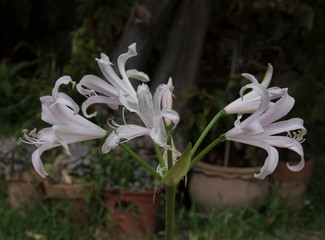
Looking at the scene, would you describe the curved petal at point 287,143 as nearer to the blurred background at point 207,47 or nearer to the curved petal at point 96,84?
the curved petal at point 96,84

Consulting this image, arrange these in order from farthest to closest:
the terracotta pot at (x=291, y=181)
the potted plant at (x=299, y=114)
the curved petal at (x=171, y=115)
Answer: the terracotta pot at (x=291, y=181)
the potted plant at (x=299, y=114)
the curved petal at (x=171, y=115)

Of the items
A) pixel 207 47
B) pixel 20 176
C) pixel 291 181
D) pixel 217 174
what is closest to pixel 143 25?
pixel 207 47

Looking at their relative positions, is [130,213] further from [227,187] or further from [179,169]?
[179,169]

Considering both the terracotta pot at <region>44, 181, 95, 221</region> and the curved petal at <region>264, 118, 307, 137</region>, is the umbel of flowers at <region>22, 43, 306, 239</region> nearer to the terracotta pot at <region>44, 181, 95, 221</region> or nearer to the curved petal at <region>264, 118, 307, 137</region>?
the curved petal at <region>264, 118, 307, 137</region>

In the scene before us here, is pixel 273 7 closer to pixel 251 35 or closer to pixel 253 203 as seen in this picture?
pixel 251 35

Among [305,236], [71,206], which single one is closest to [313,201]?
[305,236]

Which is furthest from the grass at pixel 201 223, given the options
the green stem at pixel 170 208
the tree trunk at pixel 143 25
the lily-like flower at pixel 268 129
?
the lily-like flower at pixel 268 129
